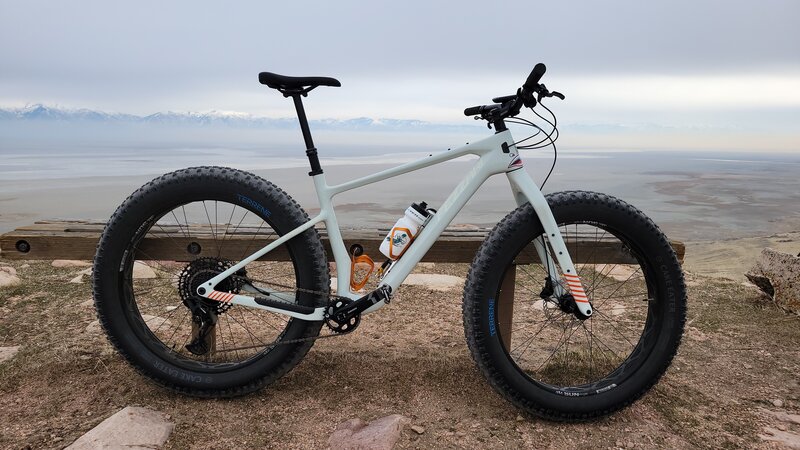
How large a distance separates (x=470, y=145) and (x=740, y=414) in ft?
7.36

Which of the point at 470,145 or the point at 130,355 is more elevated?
the point at 470,145

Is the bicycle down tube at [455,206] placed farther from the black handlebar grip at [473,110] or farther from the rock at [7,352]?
the rock at [7,352]

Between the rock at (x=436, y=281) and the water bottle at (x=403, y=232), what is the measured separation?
8.71 feet

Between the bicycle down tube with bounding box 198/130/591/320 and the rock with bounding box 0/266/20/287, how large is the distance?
3452 mm

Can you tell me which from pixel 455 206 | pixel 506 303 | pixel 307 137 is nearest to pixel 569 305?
pixel 506 303

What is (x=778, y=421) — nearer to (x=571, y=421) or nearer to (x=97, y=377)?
(x=571, y=421)

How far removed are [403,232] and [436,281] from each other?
2.94m

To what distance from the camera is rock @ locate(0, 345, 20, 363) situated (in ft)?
12.5

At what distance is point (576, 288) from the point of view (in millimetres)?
3146

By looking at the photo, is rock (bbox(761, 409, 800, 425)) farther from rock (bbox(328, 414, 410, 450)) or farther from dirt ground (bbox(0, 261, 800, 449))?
rock (bbox(328, 414, 410, 450))

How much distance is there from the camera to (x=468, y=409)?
3.22m

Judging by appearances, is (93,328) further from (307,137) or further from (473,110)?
(473,110)

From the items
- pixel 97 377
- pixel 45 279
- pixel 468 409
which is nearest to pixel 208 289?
pixel 97 377

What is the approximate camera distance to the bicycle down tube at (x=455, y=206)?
3.12 meters
